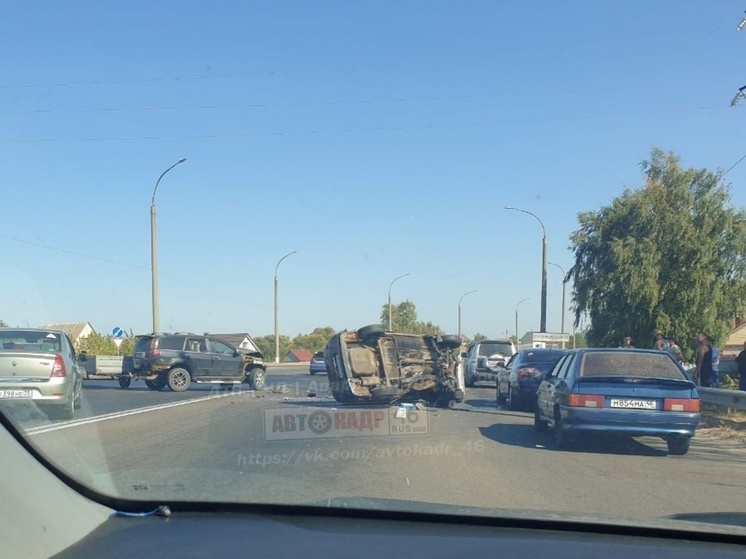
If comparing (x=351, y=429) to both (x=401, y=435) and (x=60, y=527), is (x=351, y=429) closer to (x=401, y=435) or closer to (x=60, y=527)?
(x=401, y=435)

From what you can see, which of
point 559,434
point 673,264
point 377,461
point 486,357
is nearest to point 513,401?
point 559,434

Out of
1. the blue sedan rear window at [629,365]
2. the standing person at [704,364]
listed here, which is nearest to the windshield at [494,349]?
the standing person at [704,364]

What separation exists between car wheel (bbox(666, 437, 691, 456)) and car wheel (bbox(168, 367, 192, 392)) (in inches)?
600

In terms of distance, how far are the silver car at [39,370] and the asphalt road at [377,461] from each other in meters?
0.41

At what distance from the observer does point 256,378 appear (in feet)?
80.8

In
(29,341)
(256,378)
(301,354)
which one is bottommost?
(301,354)

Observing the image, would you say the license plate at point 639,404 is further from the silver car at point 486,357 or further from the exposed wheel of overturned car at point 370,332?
the silver car at point 486,357

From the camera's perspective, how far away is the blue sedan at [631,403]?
1045 centimetres

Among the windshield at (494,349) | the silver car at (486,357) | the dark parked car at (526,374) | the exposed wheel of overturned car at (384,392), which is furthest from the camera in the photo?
the windshield at (494,349)

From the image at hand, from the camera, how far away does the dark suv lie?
22.4 metres

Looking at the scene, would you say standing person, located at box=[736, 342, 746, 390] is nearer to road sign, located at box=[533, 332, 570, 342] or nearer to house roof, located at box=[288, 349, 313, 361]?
road sign, located at box=[533, 332, 570, 342]

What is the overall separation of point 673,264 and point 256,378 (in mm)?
17565

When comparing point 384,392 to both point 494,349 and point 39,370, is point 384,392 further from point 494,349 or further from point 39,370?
point 494,349

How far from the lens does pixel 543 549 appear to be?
138 inches
